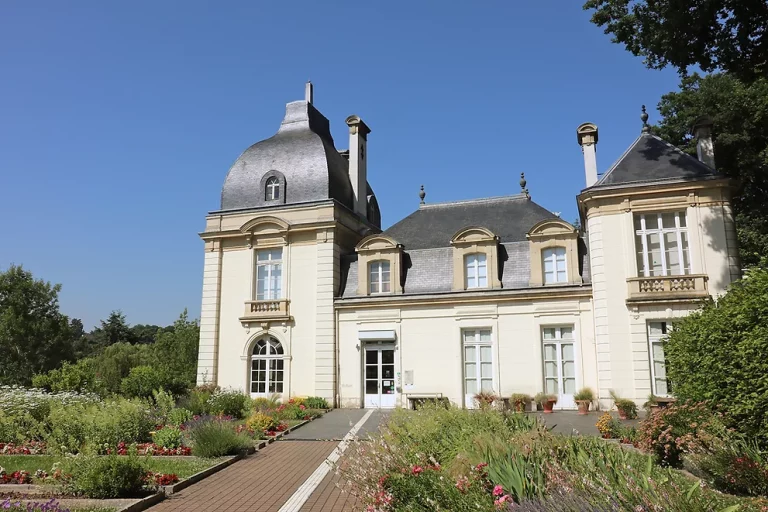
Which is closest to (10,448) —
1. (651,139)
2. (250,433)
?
(250,433)

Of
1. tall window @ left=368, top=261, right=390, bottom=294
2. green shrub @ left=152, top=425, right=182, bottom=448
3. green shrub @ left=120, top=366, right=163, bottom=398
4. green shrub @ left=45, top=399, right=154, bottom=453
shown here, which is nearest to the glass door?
tall window @ left=368, top=261, right=390, bottom=294

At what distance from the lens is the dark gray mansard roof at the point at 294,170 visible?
76.5 feet

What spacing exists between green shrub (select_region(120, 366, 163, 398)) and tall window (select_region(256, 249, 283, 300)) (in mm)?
4848

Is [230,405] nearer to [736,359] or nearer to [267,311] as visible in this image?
[267,311]

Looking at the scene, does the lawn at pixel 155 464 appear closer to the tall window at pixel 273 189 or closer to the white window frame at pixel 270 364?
the white window frame at pixel 270 364

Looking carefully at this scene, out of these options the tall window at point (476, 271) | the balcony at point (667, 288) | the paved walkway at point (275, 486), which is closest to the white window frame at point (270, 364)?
the tall window at point (476, 271)

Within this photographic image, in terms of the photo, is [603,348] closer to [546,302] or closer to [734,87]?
[546,302]

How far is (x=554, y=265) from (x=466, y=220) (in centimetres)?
454

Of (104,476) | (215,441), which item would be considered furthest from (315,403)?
(104,476)

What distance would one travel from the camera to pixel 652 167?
18.7 meters

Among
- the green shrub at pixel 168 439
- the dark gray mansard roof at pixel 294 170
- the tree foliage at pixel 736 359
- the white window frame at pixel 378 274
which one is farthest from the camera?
the dark gray mansard roof at pixel 294 170

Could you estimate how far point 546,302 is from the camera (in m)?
19.3

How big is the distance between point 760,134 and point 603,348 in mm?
12121

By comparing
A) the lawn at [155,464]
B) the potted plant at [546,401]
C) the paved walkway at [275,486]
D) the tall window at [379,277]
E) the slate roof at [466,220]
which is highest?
the slate roof at [466,220]
